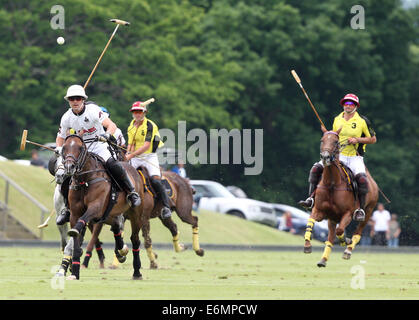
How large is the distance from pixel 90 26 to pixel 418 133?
64.1 ft

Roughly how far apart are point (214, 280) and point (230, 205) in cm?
2210

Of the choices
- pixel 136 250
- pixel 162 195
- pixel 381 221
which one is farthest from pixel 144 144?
pixel 381 221

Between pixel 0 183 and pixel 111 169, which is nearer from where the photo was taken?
pixel 111 169

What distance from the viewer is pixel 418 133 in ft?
184

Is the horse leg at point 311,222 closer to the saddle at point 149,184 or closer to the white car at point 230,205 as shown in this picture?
the saddle at point 149,184

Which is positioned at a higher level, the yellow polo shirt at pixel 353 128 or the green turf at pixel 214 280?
the yellow polo shirt at pixel 353 128

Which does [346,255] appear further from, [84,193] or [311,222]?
[84,193]

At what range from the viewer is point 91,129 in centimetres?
1549

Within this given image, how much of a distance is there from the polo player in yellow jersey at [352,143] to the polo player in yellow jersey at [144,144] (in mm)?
2597

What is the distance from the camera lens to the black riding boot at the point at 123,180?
15.7 meters

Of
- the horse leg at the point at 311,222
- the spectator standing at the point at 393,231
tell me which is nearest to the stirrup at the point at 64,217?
the horse leg at the point at 311,222
